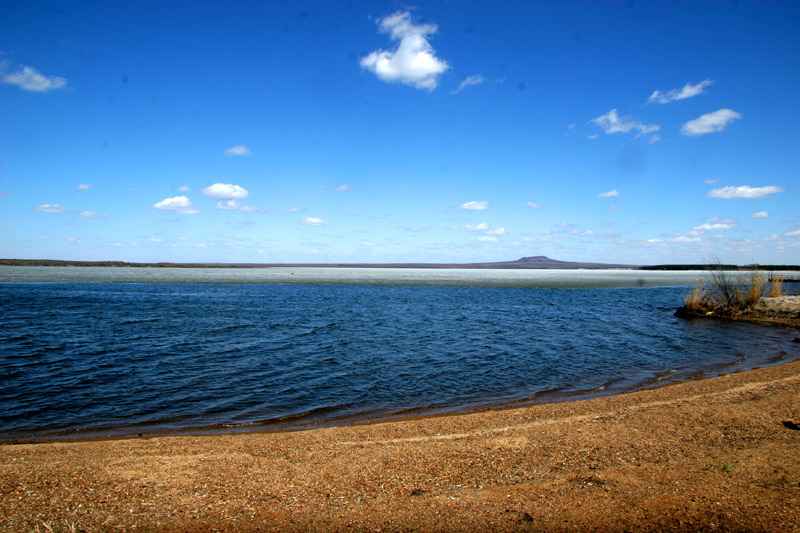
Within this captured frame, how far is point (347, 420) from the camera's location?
11.1 meters

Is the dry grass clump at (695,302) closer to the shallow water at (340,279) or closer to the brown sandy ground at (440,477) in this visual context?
the shallow water at (340,279)

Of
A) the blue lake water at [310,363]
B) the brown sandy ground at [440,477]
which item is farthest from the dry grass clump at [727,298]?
the brown sandy ground at [440,477]

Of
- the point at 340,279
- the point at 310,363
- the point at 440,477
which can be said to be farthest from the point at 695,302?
the point at 340,279

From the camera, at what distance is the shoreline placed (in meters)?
9.92

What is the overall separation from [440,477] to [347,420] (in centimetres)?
465

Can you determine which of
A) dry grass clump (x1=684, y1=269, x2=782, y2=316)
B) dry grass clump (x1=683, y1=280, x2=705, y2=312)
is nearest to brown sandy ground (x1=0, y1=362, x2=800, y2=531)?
dry grass clump (x1=684, y1=269, x2=782, y2=316)

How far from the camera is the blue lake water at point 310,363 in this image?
458 inches

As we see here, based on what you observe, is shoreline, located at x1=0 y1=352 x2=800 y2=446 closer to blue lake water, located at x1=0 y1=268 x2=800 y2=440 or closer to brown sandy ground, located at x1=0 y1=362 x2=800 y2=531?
blue lake water, located at x1=0 y1=268 x2=800 y2=440

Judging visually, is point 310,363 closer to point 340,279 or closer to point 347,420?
point 347,420

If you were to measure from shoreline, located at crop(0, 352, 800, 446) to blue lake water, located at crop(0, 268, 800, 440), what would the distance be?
73 millimetres

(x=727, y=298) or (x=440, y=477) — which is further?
(x=727, y=298)

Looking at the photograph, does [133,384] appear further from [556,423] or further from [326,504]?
[556,423]

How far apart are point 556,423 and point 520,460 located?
2456 millimetres

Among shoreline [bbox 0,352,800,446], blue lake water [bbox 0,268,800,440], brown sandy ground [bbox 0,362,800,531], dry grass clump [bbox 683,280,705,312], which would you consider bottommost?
shoreline [bbox 0,352,800,446]
